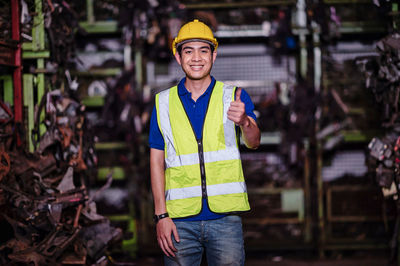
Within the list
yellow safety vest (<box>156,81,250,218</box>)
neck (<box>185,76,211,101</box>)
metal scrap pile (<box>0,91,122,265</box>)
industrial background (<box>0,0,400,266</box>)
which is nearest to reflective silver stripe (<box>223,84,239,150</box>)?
yellow safety vest (<box>156,81,250,218</box>)

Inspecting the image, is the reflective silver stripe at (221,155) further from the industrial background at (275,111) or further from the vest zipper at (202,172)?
the industrial background at (275,111)

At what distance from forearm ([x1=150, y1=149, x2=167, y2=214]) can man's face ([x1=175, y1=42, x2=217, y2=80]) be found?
1.35ft

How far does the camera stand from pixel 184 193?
2.23 m

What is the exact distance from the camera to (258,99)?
5.27m

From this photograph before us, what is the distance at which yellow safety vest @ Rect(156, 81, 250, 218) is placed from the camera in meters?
2.21

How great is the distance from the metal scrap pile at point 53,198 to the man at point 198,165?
1569mm

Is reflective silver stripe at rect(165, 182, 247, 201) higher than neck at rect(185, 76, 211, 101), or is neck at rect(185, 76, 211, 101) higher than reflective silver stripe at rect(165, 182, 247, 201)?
neck at rect(185, 76, 211, 101)

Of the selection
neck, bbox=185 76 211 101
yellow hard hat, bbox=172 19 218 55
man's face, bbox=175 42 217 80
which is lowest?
neck, bbox=185 76 211 101

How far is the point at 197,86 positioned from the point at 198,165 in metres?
0.38

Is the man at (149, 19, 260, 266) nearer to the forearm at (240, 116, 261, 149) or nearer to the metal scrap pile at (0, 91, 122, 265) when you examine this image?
the forearm at (240, 116, 261, 149)

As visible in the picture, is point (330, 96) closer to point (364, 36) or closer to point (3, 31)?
point (364, 36)

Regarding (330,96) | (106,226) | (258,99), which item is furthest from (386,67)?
(106,226)

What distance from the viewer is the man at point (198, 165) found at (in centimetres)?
219

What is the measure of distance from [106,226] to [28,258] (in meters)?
0.76
